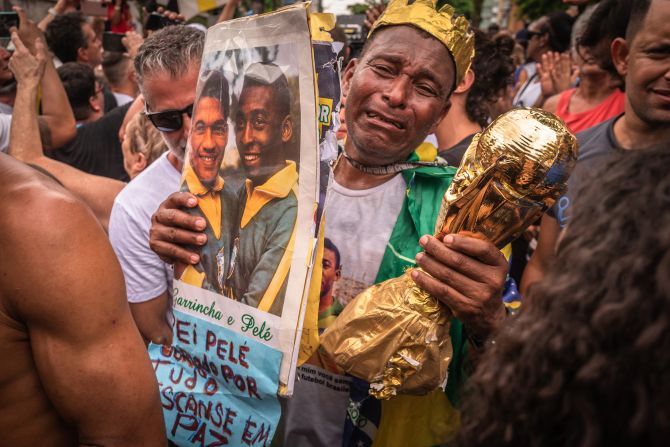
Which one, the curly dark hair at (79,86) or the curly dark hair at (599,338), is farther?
the curly dark hair at (79,86)

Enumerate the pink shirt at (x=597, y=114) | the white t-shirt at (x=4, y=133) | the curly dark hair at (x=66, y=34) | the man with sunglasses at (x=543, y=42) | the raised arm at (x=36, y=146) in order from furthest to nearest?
1. the man with sunglasses at (x=543, y=42)
2. the curly dark hair at (x=66, y=34)
3. the white t-shirt at (x=4, y=133)
4. the pink shirt at (x=597, y=114)
5. the raised arm at (x=36, y=146)

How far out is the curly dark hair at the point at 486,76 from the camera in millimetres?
3430

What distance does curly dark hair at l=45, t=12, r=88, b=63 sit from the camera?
19.4 feet

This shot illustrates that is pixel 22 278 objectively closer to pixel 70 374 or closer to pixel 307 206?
pixel 70 374

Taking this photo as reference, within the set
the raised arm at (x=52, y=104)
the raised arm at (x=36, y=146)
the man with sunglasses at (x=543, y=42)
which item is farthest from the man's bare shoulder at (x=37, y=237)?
the man with sunglasses at (x=543, y=42)


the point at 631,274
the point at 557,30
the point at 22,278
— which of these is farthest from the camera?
the point at 557,30

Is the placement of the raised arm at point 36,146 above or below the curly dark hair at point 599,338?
below

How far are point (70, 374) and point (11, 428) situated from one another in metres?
0.20

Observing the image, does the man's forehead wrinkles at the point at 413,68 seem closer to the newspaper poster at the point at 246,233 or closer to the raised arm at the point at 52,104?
the newspaper poster at the point at 246,233

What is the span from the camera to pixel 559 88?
5012 mm

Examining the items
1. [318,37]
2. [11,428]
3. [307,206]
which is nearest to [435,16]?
[318,37]

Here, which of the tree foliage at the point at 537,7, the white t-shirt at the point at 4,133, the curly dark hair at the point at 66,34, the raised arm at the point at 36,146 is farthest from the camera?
the tree foliage at the point at 537,7

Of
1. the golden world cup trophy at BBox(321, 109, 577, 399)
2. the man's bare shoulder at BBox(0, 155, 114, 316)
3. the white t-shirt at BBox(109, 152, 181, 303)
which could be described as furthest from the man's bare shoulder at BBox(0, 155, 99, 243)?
the white t-shirt at BBox(109, 152, 181, 303)

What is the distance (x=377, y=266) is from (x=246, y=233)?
1.66 ft
